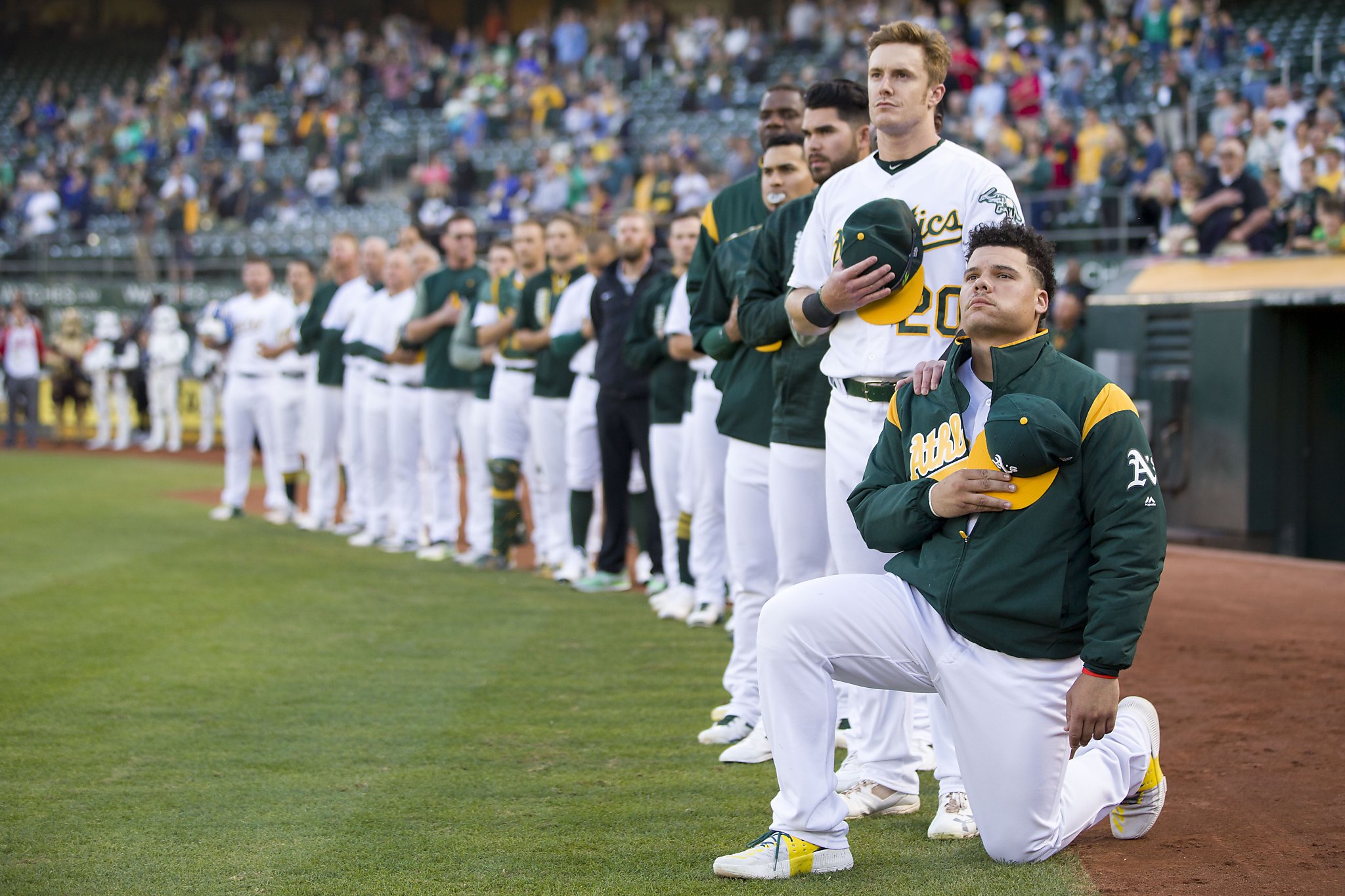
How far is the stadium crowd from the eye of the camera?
1216cm

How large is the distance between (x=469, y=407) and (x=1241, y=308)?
18.6 ft

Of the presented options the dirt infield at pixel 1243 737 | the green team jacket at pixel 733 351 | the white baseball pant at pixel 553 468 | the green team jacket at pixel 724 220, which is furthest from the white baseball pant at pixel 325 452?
the dirt infield at pixel 1243 737

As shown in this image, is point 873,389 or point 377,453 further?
point 377,453

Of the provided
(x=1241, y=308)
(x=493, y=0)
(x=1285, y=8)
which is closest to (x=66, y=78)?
(x=493, y=0)

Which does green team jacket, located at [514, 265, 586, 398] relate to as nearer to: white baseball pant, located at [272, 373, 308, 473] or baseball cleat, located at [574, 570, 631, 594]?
baseball cleat, located at [574, 570, 631, 594]

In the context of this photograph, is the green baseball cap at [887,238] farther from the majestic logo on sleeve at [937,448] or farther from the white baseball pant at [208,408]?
the white baseball pant at [208,408]

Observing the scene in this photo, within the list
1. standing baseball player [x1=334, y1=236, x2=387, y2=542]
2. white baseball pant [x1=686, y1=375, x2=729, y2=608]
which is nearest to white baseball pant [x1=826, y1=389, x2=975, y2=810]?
white baseball pant [x1=686, y1=375, x2=729, y2=608]

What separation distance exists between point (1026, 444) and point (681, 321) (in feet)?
12.3

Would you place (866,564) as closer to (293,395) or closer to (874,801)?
(874,801)

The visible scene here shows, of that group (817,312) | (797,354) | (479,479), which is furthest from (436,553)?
(817,312)

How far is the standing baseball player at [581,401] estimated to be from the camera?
820 cm

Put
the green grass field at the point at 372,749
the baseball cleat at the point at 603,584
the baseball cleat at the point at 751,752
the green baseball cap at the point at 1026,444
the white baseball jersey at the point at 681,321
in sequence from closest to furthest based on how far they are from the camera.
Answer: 1. the green baseball cap at the point at 1026,444
2. the green grass field at the point at 372,749
3. the baseball cleat at the point at 751,752
4. the white baseball jersey at the point at 681,321
5. the baseball cleat at the point at 603,584

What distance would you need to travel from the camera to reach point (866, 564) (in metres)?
3.85

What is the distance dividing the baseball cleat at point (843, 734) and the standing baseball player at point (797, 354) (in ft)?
1.23
